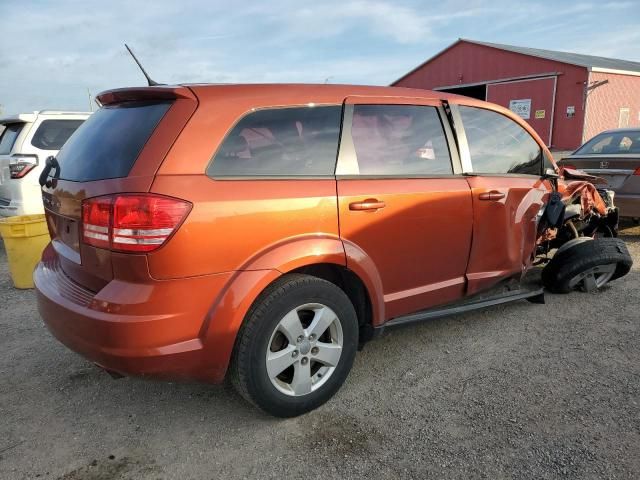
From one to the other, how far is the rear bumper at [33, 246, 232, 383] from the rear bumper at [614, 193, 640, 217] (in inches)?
221

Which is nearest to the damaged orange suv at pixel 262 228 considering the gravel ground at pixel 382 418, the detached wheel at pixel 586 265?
the gravel ground at pixel 382 418

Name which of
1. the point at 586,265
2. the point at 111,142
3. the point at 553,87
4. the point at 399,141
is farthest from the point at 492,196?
the point at 553,87

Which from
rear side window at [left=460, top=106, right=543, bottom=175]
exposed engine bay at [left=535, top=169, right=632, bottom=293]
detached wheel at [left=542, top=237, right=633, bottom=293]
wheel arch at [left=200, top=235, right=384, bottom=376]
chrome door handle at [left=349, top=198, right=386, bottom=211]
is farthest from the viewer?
detached wheel at [left=542, top=237, right=633, bottom=293]

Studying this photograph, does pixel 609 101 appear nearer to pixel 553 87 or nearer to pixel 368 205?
pixel 553 87

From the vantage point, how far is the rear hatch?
7.16 ft

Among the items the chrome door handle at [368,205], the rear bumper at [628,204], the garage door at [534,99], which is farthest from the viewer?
the garage door at [534,99]

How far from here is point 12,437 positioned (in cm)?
253

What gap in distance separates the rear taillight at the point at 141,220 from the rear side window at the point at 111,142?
6.7 inches

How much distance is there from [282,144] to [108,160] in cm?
85

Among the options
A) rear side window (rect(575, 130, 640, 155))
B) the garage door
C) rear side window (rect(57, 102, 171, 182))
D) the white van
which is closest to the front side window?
rear side window (rect(57, 102, 171, 182))

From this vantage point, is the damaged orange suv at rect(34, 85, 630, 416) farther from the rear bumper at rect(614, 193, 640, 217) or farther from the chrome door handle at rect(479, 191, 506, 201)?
the rear bumper at rect(614, 193, 640, 217)

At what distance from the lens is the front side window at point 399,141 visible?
111 inches

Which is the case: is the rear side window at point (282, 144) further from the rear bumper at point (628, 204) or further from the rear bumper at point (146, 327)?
the rear bumper at point (628, 204)

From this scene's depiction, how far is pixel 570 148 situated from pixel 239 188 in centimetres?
2192
